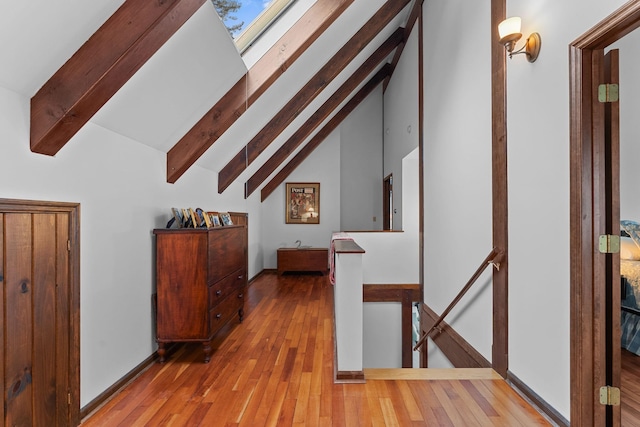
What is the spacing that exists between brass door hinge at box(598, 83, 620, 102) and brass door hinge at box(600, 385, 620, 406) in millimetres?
1386

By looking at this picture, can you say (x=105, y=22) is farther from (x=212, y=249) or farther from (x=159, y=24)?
(x=212, y=249)

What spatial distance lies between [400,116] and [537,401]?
5072mm

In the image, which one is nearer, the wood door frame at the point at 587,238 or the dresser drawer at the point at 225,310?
the wood door frame at the point at 587,238

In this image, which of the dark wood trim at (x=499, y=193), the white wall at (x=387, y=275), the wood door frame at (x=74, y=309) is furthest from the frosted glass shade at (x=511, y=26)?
the white wall at (x=387, y=275)

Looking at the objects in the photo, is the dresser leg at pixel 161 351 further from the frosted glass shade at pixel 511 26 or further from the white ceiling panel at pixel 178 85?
the frosted glass shade at pixel 511 26

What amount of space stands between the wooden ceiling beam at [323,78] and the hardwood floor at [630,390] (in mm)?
3920

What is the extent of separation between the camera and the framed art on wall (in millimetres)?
7938

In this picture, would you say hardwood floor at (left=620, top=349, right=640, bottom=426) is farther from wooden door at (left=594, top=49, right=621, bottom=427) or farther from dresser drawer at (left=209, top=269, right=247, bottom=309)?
dresser drawer at (left=209, top=269, right=247, bottom=309)

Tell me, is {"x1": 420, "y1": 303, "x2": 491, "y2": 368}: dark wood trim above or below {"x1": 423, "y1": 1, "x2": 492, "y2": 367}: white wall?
below

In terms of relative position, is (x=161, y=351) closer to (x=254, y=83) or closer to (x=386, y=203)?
(x=254, y=83)

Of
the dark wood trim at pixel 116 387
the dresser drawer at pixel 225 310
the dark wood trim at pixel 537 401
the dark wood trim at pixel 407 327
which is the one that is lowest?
the dark wood trim at pixel 407 327

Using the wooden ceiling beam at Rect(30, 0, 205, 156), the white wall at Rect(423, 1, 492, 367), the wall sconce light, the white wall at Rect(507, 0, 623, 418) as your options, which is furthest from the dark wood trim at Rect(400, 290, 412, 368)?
the wooden ceiling beam at Rect(30, 0, 205, 156)

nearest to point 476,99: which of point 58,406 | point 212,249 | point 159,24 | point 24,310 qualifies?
point 159,24

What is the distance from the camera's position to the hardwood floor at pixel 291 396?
199 centimetres
